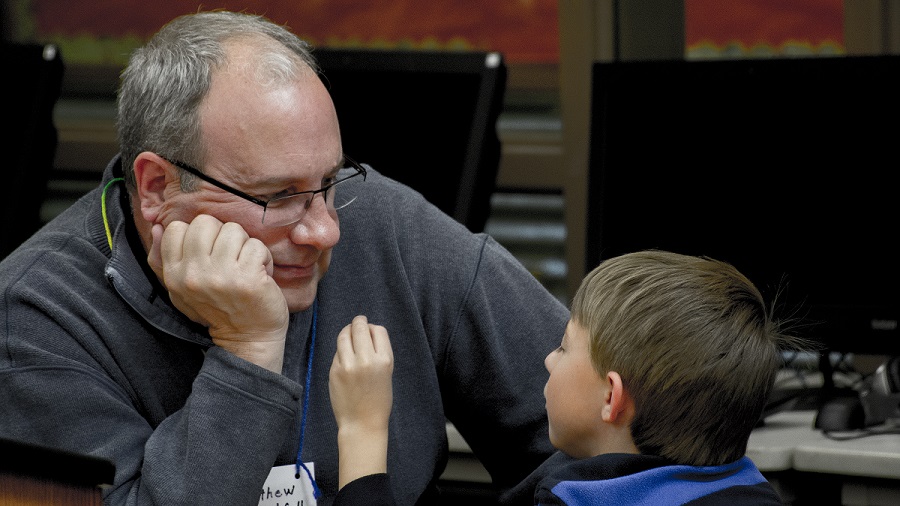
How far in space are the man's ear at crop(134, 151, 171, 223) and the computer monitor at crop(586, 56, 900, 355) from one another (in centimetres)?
92

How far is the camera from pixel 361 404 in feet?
4.45


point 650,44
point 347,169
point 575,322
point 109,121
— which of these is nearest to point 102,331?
point 347,169

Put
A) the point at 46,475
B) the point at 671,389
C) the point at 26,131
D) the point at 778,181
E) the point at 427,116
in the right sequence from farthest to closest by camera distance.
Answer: the point at 26,131 < the point at 427,116 < the point at 778,181 < the point at 671,389 < the point at 46,475

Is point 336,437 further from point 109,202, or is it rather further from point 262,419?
point 109,202

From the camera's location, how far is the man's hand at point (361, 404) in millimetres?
A: 1335

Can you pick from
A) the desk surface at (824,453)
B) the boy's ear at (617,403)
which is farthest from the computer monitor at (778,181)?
the boy's ear at (617,403)

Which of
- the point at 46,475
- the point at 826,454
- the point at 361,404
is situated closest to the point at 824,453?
the point at 826,454

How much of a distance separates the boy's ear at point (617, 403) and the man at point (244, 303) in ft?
0.81

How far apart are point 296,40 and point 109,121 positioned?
1.69 metres

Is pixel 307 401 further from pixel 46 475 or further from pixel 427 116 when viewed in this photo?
pixel 427 116

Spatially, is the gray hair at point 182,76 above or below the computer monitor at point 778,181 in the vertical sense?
above

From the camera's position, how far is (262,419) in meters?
1.31

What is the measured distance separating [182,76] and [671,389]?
712 mm

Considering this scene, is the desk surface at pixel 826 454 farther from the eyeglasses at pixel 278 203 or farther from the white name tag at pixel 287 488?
the eyeglasses at pixel 278 203
